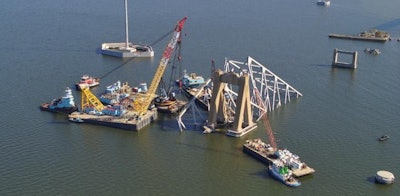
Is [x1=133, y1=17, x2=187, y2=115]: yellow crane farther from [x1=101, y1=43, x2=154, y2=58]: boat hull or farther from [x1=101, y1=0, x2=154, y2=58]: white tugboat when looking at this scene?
[x1=101, y1=0, x2=154, y2=58]: white tugboat

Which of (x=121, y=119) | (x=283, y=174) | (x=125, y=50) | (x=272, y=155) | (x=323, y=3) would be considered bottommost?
(x=283, y=174)

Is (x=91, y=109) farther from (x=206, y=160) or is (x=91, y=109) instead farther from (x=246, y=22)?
(x=246, y=22)

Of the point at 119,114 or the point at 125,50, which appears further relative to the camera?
the point at 125,50

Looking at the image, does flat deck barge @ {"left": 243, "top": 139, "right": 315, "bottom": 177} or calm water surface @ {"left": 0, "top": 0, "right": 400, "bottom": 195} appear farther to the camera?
flat deck barge @ {"left": 243, "top": 139, "right": 315, "bottom": 177}

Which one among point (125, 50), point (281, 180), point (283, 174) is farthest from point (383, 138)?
point (125, 50)

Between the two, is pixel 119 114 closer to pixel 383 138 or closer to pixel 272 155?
pixel 272 155

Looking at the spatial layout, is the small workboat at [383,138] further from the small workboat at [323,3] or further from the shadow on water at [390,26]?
the small workboat at [323,3]

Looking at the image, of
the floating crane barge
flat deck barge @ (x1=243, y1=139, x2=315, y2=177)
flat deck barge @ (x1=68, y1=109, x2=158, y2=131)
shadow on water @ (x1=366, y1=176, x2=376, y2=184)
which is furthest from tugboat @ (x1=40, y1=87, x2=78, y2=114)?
shadow on water @ (x1=366, y1=176, x2=376, y2=184)
